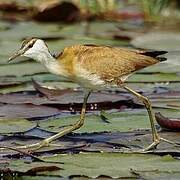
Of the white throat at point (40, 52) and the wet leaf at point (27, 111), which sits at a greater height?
the white throat at point (40, 52)

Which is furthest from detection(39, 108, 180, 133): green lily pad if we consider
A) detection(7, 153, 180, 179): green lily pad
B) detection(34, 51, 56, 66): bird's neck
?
detection(7, 153, 180, 179): green lily pad

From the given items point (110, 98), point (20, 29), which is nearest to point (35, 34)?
point (20, 29)

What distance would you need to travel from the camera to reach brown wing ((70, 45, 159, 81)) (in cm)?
394

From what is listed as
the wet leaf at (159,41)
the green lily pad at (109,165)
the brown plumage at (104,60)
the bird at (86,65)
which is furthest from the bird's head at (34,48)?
the wet leaf at (159,41)

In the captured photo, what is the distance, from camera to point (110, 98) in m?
4.79

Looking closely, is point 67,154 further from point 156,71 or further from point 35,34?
point 35,34

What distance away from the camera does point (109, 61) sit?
3996 mm

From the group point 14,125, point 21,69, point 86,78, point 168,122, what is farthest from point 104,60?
point 21,69

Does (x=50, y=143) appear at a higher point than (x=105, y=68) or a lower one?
lower

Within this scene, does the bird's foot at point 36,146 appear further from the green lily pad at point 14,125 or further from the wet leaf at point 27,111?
the wet leaf at point 27,111

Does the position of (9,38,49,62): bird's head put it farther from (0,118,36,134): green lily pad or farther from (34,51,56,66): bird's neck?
(0,118,36,134): green lily pad

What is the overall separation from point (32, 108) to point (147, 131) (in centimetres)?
69

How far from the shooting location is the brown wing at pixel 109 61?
155 inches

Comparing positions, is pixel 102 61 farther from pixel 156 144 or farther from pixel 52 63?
pixel 156 144
